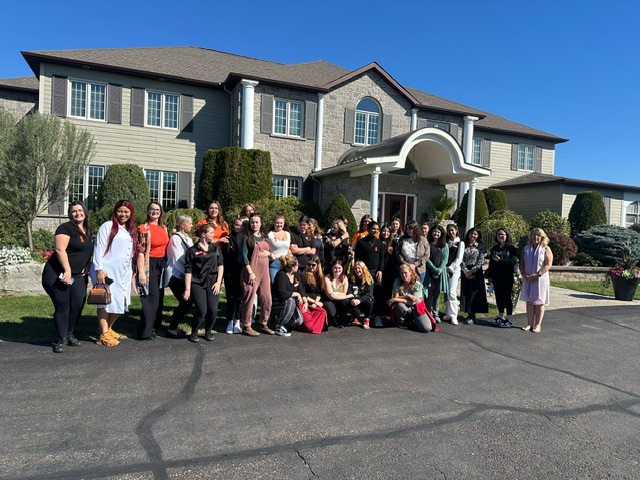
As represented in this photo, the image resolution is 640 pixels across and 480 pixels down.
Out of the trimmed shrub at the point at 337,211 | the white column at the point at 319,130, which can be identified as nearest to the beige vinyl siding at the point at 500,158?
the white column at the point at 319,130

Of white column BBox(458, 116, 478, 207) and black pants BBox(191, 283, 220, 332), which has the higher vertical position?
white column BBox(458, 116, 478, 207)

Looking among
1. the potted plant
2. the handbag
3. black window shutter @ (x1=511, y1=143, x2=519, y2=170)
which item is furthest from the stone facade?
black window shutter @ (x1=511, y1=143, x2=519, y2=170)

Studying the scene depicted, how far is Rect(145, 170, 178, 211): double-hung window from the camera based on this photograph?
18.2m

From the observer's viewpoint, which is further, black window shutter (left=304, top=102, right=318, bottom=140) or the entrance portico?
black window shutter (left=304, top=102, right=318, bottom=140)

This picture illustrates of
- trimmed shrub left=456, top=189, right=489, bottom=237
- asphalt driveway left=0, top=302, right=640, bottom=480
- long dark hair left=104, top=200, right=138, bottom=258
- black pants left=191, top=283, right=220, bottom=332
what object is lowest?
asphalt driveway left=0, top=302, right=640, bottom=480

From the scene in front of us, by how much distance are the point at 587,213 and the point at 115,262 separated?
67.6 ft

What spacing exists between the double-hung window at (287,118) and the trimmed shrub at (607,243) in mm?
12185

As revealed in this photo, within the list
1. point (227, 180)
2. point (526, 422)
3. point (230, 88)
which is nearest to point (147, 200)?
point (227, 180)

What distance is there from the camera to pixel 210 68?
2006cm

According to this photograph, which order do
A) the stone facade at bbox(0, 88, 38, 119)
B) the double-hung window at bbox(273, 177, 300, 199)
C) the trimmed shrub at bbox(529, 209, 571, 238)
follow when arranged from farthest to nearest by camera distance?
the trimmed shrub at bbox(529, 209, 571, 238) < the double-hung window at bbox(273, 177, 300, 199) < the stone facade at bbox(0, 88, 38, 119)

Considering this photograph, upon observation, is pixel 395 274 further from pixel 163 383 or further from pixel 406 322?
pixel 163 383

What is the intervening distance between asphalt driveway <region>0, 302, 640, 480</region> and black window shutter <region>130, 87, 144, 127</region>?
534 inches

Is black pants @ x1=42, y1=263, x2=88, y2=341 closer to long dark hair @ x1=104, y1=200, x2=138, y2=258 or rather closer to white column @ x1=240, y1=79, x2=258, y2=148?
long dark hair @ x1=104, y1=200, x2=138, y2=258

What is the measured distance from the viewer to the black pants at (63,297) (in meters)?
5.54
